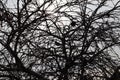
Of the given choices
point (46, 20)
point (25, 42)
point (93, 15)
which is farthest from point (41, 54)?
point (93, 15)

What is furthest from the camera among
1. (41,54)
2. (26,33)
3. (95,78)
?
(26,33)

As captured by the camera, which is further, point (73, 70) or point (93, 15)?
point (93, 15)

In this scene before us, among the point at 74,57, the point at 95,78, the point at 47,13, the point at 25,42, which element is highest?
the point at 47,13

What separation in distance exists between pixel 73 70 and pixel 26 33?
1168 mm

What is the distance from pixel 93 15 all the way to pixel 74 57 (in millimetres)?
966

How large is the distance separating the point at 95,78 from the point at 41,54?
1031 millimetres

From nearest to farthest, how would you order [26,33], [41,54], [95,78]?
1. [95,78]
2. [41,54]
3. [26,33]

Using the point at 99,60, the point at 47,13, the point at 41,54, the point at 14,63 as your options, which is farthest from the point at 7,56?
the point at 99,60

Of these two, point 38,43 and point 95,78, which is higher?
point 38,43

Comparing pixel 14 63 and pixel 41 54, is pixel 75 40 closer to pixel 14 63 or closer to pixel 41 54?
pixel 41 54

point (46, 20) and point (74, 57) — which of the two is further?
point (46, 20)

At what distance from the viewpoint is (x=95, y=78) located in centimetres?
460

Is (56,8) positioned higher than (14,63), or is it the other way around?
(56,8)

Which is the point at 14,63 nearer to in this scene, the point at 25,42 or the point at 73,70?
the point at 25,42
